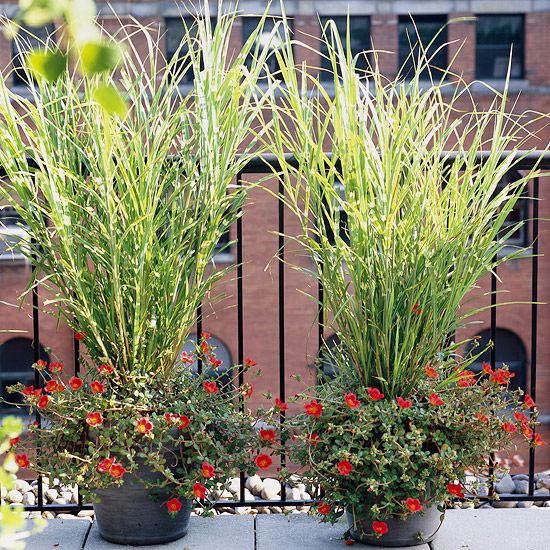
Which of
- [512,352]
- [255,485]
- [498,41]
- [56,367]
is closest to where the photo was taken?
[56,367]

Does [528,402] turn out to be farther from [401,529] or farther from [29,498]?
[29,498]

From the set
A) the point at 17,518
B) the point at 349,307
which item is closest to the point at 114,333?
the point at 349,307

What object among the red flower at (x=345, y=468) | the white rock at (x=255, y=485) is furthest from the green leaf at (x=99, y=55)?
the white rock at (x=255, y=485)

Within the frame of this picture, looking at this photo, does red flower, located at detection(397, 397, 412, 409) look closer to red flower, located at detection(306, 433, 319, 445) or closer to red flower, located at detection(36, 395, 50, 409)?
red flower, located at detection(306, 433, 319, 445)

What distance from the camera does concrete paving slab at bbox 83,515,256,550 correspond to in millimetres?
2051

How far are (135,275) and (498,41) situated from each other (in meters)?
18.1

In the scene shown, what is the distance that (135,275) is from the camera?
78.0 inches

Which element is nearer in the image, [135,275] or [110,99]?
[110,99]

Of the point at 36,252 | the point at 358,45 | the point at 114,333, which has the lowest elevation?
the point at 114,333

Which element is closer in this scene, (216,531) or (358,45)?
(216,531)

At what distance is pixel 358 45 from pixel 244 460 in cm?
1753

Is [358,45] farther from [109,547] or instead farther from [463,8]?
[109,547]

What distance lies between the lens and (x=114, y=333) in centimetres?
202

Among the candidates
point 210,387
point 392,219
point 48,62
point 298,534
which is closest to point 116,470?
point 210,387
